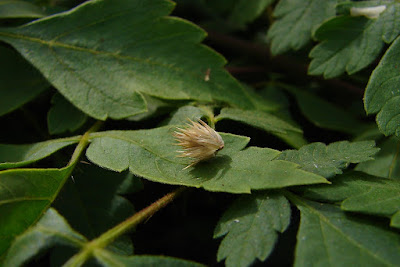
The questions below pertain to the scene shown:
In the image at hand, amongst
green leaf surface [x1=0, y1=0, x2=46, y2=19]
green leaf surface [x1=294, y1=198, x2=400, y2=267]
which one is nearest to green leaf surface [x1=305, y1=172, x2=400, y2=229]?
green leaf surface [x1=294, y1=198, x2=400, y2=267]

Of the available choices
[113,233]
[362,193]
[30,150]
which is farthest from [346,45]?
[30,150]

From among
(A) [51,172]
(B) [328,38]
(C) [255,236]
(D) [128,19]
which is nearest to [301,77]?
(B) [328,38]

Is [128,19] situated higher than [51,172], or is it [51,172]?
[128,19]

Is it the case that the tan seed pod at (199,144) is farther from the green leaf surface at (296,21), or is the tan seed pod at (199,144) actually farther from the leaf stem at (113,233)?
the green leaf surface at (296,21)

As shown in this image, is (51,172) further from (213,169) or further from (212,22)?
(212,22)

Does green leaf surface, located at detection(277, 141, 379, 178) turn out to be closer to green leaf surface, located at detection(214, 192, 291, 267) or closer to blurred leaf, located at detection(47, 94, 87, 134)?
green leaf surface, located at detection(214, 192, 291, 267)
